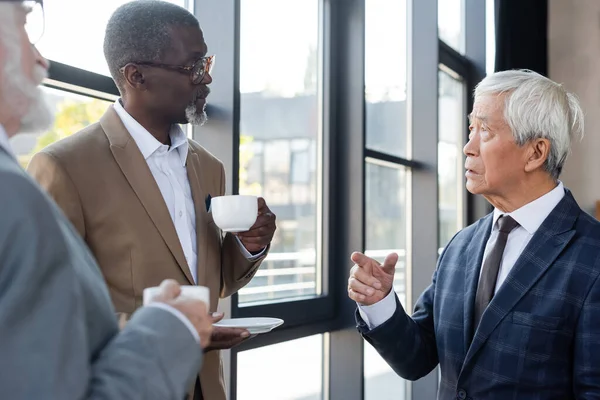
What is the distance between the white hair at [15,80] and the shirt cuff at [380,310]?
103 centimetres

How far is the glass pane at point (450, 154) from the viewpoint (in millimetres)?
4273

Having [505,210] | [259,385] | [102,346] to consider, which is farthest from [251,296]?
[102,346]

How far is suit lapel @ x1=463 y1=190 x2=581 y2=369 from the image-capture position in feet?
5.03

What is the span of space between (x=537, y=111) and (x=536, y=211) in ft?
0.78

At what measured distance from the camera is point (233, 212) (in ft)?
4.44

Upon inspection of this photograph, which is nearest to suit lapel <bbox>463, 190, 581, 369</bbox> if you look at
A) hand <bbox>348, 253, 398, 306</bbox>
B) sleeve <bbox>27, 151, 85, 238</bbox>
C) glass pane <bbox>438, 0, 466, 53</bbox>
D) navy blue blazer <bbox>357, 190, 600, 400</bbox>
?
navy blue blazer <bbox>357, 190, 600, 400</bbox>

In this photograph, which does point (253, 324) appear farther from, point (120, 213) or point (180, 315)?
point (180, 315)

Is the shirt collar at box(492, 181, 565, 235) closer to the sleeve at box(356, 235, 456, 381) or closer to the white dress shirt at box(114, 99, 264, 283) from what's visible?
the sleeve at box(356, 235, 456, 381)

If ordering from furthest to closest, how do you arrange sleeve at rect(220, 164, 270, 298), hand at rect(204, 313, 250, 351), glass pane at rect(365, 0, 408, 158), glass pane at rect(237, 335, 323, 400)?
1. glass pane at rect(365, 0, 408, 158)
2. glass pane at rect(237, 335, 323, 400)
3. sleeve at rect(220, 164, 270, 298)
4. hand at rect(204, 313, 250, 351)

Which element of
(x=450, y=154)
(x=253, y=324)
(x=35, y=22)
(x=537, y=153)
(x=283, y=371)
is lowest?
(x=283, y=371)

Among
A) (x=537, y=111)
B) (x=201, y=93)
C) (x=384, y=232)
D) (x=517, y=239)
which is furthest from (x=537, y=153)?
(x=384, y=232)

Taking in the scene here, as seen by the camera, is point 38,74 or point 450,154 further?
point 450,154

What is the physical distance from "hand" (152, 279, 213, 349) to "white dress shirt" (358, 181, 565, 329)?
0.90 meters

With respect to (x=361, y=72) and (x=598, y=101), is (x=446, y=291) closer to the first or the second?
(x=361, y=72)
